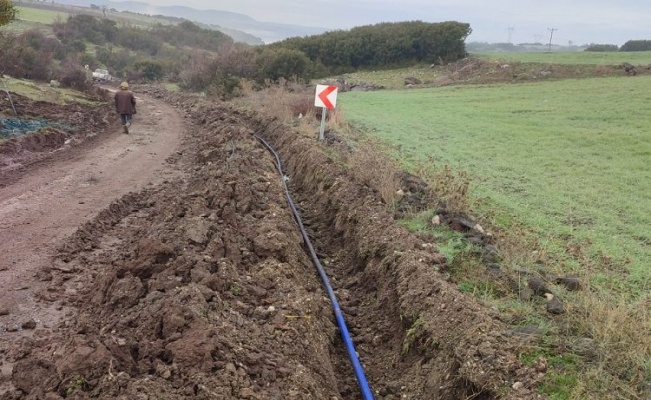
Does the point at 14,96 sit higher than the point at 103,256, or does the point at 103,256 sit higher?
the point at 14,96

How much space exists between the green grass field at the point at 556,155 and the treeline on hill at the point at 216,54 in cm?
1318

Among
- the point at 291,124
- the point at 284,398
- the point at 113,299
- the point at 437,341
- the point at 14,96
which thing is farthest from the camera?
the point at 14,96

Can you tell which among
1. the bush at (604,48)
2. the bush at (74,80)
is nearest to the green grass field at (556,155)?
the bush at (74,80)

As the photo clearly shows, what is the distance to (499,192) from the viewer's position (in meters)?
10.6

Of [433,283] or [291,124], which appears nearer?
[433,283]

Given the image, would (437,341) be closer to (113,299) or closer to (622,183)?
(113,299)

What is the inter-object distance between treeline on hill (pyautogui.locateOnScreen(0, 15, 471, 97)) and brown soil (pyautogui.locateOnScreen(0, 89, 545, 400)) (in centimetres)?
2359

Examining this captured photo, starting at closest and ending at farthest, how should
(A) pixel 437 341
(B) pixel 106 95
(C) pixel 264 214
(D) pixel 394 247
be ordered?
(A) pixel 437 341 → (D) pixel 394 247 → (C) pixel 264 214 → (B) pixel 106 95

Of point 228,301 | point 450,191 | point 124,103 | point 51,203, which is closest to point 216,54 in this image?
point 124,103

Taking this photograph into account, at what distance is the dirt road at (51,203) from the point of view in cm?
621

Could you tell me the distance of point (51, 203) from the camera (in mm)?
9859

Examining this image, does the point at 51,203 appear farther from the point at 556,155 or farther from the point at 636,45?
the point at 636,45

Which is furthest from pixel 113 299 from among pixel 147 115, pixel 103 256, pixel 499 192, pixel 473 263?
pixel 147 115

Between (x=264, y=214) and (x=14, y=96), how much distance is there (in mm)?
18968
